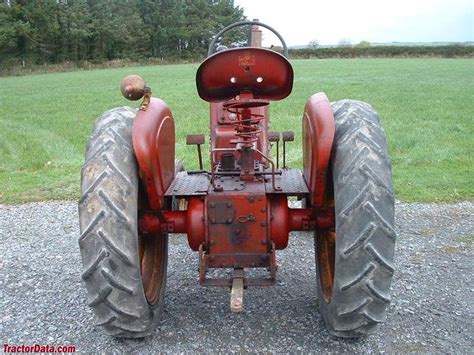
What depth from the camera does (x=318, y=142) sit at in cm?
301

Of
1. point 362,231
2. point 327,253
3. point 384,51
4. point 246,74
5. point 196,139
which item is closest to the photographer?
point 362,231

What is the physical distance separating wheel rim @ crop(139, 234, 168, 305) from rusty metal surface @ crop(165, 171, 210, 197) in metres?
0.47

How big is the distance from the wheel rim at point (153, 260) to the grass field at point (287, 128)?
11.4 feet

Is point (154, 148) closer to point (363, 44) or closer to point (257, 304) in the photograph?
point (257, 304)

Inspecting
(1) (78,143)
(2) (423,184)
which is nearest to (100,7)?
(1) (78,143)

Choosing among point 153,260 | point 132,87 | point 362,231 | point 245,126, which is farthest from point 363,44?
point 362,231

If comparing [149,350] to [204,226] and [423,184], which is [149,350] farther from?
[423,184]

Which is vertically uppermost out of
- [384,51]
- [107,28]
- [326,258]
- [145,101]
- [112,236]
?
[145,101]

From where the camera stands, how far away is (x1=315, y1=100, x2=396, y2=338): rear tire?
2783 millimetres

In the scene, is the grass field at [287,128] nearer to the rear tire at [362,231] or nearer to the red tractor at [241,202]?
the red tractor at [241,202]

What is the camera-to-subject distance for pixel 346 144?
A: 298 cm

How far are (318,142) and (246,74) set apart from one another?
1.82 feet

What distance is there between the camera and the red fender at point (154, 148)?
3082 mm

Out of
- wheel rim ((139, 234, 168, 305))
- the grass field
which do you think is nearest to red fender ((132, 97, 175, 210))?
wheel rim ((139, 234, 168, 305))
